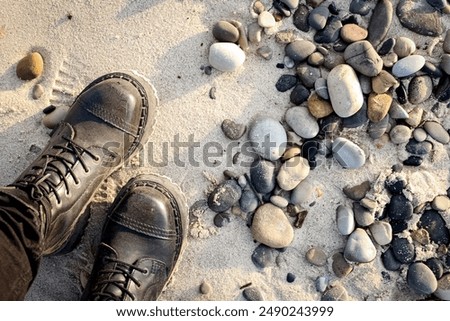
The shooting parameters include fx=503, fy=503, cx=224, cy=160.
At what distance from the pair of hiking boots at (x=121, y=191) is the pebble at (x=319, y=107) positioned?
2.06 ft

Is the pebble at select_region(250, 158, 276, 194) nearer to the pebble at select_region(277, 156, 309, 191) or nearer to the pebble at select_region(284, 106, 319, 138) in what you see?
the pebble at select_region(277, 156, 309, 191)

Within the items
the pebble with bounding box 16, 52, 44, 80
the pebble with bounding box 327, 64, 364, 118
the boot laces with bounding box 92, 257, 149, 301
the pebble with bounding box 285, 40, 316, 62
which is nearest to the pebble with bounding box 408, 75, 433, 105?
the pebble with bounding box 327, 64, 364, 118

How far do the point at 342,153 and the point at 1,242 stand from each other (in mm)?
1282

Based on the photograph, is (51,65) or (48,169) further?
(51,65)

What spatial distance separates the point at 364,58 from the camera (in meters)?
1.97

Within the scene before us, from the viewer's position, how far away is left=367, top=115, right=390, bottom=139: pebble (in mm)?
2016

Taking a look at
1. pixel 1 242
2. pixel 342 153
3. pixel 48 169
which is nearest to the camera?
pixel 1 242

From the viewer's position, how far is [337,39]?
2.04 metres

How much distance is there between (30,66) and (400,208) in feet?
5.23

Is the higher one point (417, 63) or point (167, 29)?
point (167, 29)

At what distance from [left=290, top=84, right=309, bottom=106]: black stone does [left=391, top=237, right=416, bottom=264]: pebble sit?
0.69m

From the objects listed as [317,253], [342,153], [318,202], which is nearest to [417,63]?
[342,153]

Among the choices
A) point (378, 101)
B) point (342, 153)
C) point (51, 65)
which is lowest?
point (342, 153)
